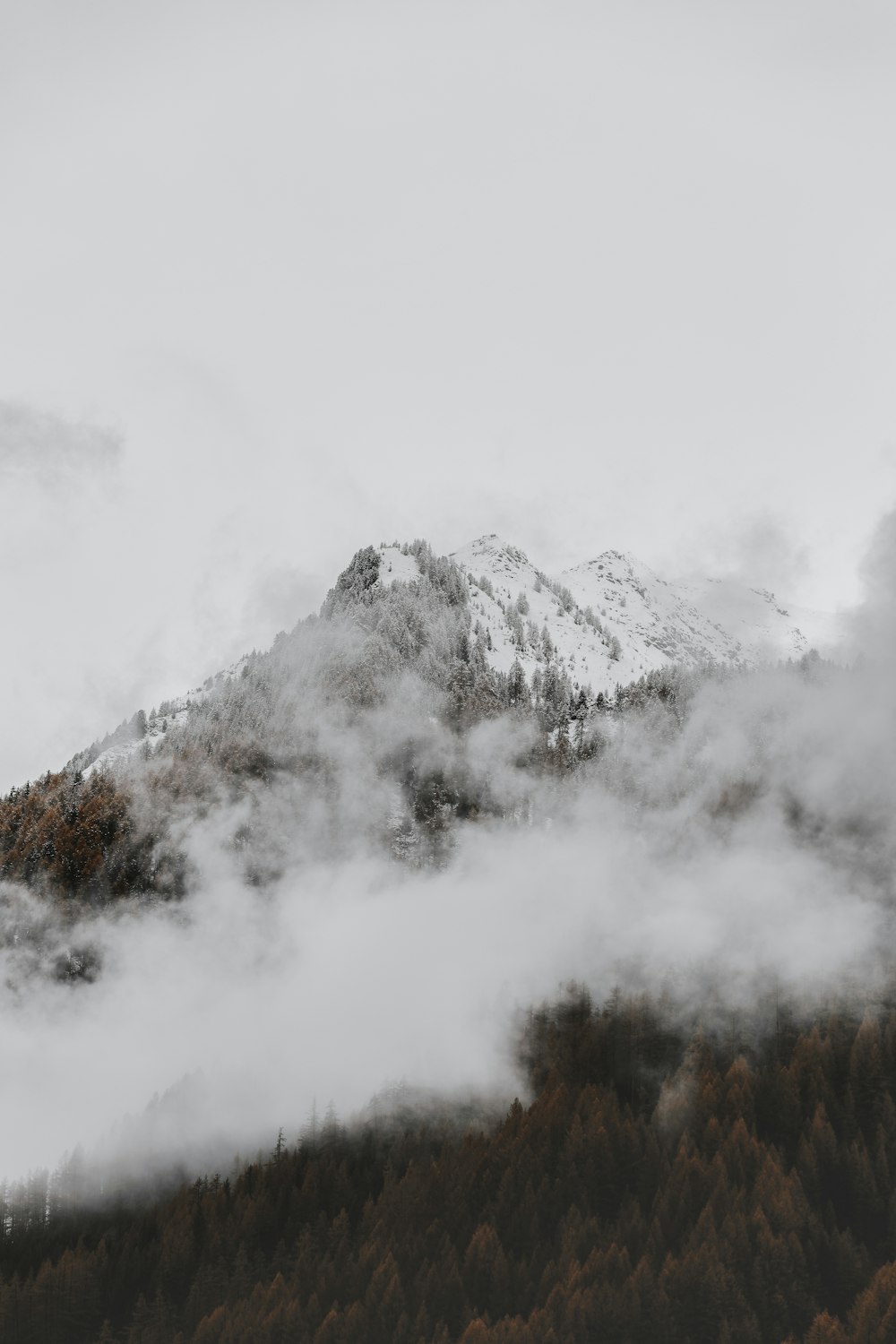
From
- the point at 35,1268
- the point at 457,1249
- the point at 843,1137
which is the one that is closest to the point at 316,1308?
the point at 457,1249

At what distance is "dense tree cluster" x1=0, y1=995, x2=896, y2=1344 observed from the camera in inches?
4528

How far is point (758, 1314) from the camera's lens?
11581 cm

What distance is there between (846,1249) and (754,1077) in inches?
2282

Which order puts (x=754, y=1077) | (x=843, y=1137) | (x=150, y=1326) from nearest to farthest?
(x=150, y=1326) < (x=843, y=1137) < (x=754, y=1077)

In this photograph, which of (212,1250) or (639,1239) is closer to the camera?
(639,1239)

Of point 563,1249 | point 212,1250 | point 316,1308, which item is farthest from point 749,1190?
point 212,1250

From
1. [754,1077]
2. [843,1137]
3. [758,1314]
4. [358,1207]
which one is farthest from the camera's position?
[754,1077]

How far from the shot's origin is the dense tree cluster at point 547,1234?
11500cm

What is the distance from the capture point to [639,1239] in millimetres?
132500

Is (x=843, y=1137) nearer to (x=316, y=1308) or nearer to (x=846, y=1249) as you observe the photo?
A: (x=846, y=1249)

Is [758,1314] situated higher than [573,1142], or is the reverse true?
[573,1142]

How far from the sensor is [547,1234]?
142625 millimetres

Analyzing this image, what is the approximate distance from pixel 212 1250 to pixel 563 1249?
6395 centimetres

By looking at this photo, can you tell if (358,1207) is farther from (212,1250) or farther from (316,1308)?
(316,1308)
